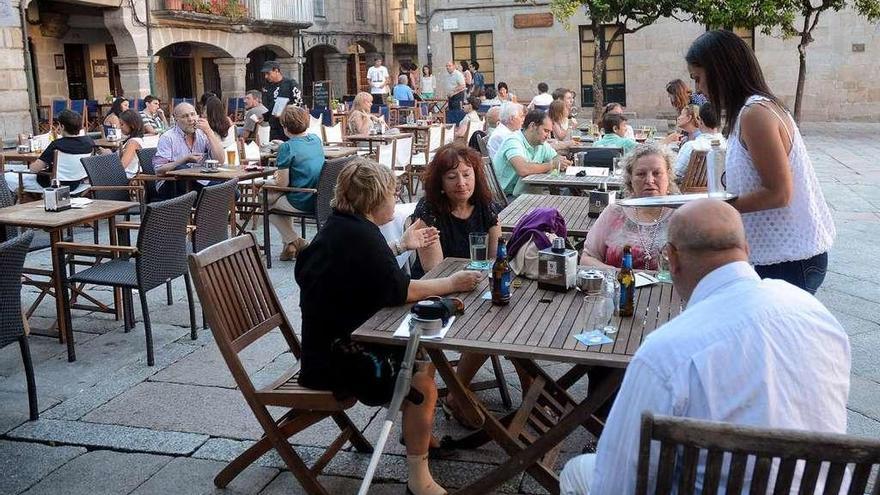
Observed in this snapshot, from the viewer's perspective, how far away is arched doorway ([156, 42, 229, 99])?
23188 millimetres

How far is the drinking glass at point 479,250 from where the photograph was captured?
3.58 meters

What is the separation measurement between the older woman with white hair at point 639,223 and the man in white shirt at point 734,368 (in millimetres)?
1862

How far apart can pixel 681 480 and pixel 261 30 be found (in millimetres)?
22997

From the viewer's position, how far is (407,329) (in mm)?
2795

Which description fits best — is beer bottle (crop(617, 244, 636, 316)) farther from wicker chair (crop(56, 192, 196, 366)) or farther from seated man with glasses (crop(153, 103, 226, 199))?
seated man with glasses (crop(153, 103, 226, 199))

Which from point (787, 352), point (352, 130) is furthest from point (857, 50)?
point (787, 352)

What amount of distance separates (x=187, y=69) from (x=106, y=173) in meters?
18.4

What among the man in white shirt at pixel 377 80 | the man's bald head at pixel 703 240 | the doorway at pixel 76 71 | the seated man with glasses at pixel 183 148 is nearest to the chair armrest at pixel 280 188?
the seated man with glasses at pixel 183 148

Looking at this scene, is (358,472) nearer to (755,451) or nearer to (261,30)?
(755,451)

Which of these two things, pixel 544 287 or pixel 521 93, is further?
pixel 521 93

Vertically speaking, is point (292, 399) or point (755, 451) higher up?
point (755, 451)

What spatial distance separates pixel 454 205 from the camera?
13.4 ft

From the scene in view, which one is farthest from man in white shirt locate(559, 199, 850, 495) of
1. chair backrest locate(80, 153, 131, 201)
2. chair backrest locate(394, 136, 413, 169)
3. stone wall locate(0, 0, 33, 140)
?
stone wall locate(0, 0, 33, 140)

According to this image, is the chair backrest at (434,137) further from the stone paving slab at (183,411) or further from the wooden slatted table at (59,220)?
the stone paving slab at (183,411)
